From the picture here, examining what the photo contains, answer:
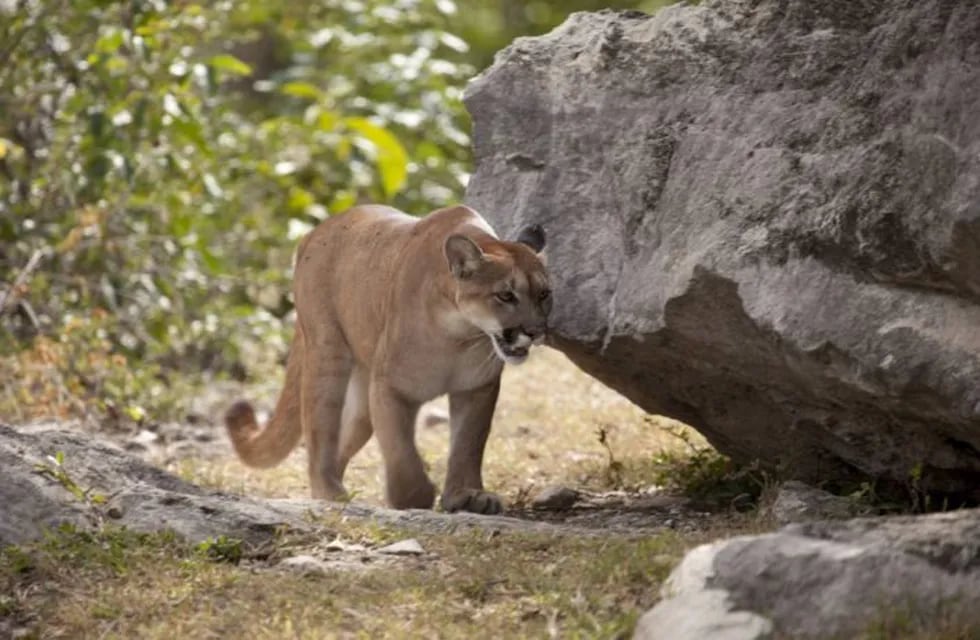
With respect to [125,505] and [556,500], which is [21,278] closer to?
[556,500]

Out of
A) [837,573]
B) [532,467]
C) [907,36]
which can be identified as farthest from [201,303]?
[837,573]

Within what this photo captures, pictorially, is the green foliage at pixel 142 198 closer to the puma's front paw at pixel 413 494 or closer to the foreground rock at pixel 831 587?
the puma's front paw at pixel 413 494

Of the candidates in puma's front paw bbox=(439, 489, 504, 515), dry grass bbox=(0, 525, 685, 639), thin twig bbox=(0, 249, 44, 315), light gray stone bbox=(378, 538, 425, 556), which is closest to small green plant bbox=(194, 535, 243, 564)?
dry grass bbox=(0, 525, 685, 639)

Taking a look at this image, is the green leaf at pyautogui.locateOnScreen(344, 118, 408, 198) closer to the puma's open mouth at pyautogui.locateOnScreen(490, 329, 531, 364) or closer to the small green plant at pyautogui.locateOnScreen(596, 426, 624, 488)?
the small green plant at pyautogui.locateOnScreen(596, 426, 624, 488)

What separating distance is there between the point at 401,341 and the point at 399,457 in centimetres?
45

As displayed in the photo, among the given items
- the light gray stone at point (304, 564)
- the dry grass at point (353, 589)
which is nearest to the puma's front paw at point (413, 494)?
the dry grass at point (353, 589)

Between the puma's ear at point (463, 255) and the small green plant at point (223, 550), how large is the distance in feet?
5.34

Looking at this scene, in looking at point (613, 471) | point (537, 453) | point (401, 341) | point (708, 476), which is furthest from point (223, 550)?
point (537, 453)

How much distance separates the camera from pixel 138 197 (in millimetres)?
11117

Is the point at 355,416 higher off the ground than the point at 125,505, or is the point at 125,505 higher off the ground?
the point at 125,505

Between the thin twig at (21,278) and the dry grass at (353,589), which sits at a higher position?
the dry grass at (353,589)

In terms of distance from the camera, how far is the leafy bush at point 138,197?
10.3m

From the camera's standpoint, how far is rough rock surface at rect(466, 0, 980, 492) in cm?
547

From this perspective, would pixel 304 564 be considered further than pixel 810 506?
No
